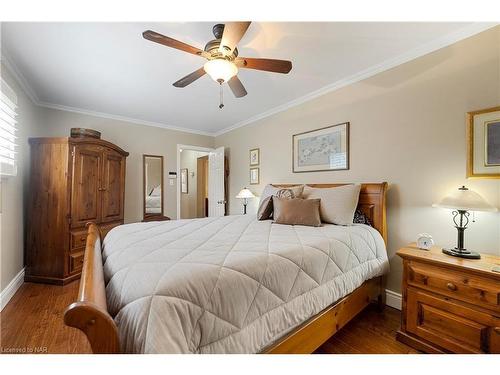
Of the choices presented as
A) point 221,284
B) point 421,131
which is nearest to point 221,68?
point 221,284

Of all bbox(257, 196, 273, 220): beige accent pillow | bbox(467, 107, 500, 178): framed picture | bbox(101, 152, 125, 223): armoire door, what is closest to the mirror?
bbox(101, 152, 125, 223): armoire door

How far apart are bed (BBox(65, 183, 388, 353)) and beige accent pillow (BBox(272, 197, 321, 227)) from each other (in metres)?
0.33

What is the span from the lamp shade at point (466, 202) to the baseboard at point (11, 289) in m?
3.92

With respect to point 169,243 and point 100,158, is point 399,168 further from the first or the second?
point 100,158

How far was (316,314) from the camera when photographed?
4.33ft

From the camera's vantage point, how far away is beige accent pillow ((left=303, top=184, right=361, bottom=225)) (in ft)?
6.93

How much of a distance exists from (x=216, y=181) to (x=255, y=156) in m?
1.14

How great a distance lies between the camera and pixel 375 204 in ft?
7.13

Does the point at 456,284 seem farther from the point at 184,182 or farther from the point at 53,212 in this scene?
the point at 184,182

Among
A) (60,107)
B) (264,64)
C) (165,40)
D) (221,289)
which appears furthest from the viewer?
(60,107)

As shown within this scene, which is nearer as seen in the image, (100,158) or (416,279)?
(416,279)

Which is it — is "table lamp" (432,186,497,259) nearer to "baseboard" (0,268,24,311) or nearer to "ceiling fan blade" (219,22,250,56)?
"ceiling fan blade" (219,22,250,56)
